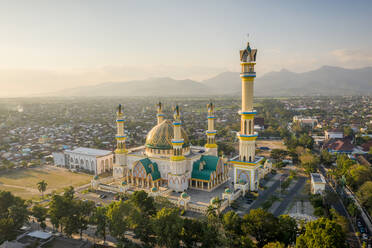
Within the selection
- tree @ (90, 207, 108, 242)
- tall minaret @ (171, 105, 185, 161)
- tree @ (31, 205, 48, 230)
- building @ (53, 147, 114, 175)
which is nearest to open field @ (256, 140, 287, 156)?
tall minaret @ (171, 105, 185, 161)

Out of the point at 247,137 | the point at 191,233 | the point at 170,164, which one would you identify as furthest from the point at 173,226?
the point at 247,137

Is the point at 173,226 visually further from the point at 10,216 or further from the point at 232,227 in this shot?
the point at 10,216

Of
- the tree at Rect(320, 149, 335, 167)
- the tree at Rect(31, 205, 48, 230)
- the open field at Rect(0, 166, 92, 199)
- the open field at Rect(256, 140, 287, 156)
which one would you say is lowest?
the open field at Rect(0, 166, 92, 199)

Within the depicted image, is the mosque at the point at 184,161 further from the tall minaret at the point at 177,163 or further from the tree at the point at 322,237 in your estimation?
the tree at the point at 322,237

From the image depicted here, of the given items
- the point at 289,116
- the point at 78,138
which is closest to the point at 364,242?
the point at 78,138

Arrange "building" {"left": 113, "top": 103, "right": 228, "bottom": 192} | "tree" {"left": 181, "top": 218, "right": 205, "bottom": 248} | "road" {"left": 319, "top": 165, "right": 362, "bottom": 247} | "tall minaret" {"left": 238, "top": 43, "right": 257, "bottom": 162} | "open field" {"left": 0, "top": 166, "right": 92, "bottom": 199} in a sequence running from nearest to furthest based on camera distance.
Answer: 1. "tree" {"left": 181, "top": 218, "right": 205, "bottom": 248}
2. "road" {"left": 319, "top": 165, "right": 362, "bottom": 247}
3. "tall minaret" {"left": 238, "top": 43, "right": 257, "bottom": 162}
4. "building" {"left": 113, "top": 103, "right": 228, "bottom": 192}
5. "open field" {"left": 0, "top": 166, "right": 92, "bottom": 199}

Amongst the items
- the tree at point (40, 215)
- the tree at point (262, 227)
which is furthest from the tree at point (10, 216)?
the tree at point (262, 227)

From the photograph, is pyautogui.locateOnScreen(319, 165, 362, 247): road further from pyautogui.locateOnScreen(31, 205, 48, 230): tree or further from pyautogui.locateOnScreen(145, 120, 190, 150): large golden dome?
pyautogui.locateOnScreen(31, 205, 48, 230): tree
